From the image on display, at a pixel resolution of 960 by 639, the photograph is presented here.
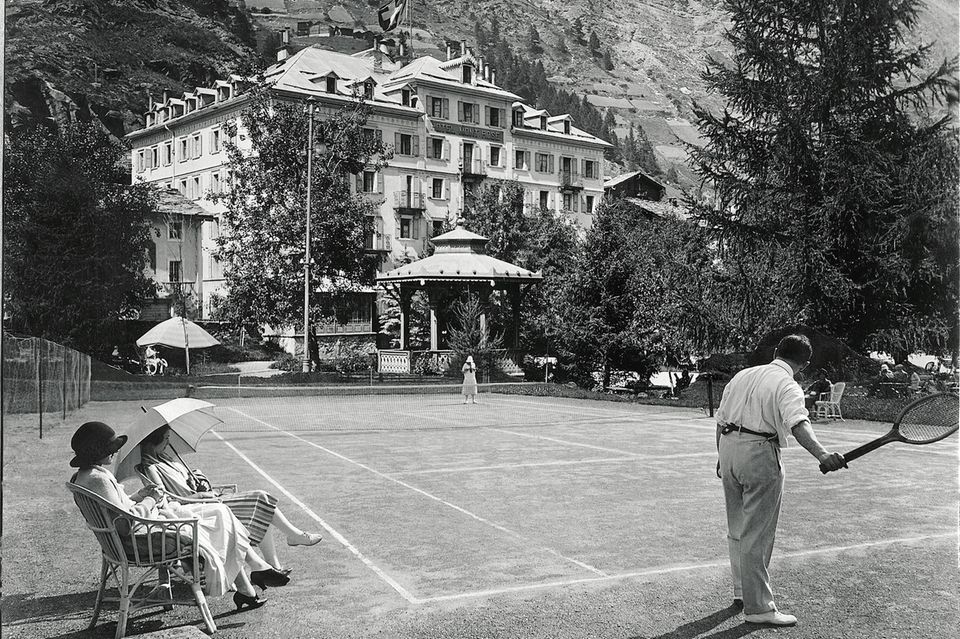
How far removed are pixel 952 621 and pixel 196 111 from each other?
4967 millimetres

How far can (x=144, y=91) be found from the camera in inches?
207

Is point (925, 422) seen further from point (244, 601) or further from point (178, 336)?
point (178, 336)

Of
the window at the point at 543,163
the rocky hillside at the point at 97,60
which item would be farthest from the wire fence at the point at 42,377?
the window at the point at 543,163

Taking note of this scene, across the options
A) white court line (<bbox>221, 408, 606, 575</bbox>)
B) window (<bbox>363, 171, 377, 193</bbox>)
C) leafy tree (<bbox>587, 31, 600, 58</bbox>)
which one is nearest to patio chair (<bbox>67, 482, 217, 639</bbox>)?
white court line (<bbox>221, 408, 606, 575</bbox>)

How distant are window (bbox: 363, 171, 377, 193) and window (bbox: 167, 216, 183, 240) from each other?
1176 millimetres

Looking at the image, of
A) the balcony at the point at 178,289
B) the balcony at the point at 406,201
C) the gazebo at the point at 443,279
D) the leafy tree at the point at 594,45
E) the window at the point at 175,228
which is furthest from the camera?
the leafy tree at the point at 594,45

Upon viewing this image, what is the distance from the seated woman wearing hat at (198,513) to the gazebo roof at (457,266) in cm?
200

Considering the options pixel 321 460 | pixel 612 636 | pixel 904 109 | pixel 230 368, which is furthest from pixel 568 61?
pixel 321 460

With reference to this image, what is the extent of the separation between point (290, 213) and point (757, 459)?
3.10 m

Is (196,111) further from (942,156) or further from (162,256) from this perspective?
(942,156)

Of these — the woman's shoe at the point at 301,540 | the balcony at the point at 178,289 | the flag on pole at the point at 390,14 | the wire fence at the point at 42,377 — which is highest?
the flag on pole at the point at 390,14

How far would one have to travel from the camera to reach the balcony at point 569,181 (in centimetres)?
719

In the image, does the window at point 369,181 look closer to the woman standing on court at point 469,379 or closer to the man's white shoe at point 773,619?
the woman standing on court at point 469,379

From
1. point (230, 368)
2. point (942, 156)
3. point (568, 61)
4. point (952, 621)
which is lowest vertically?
point (952, 621)
